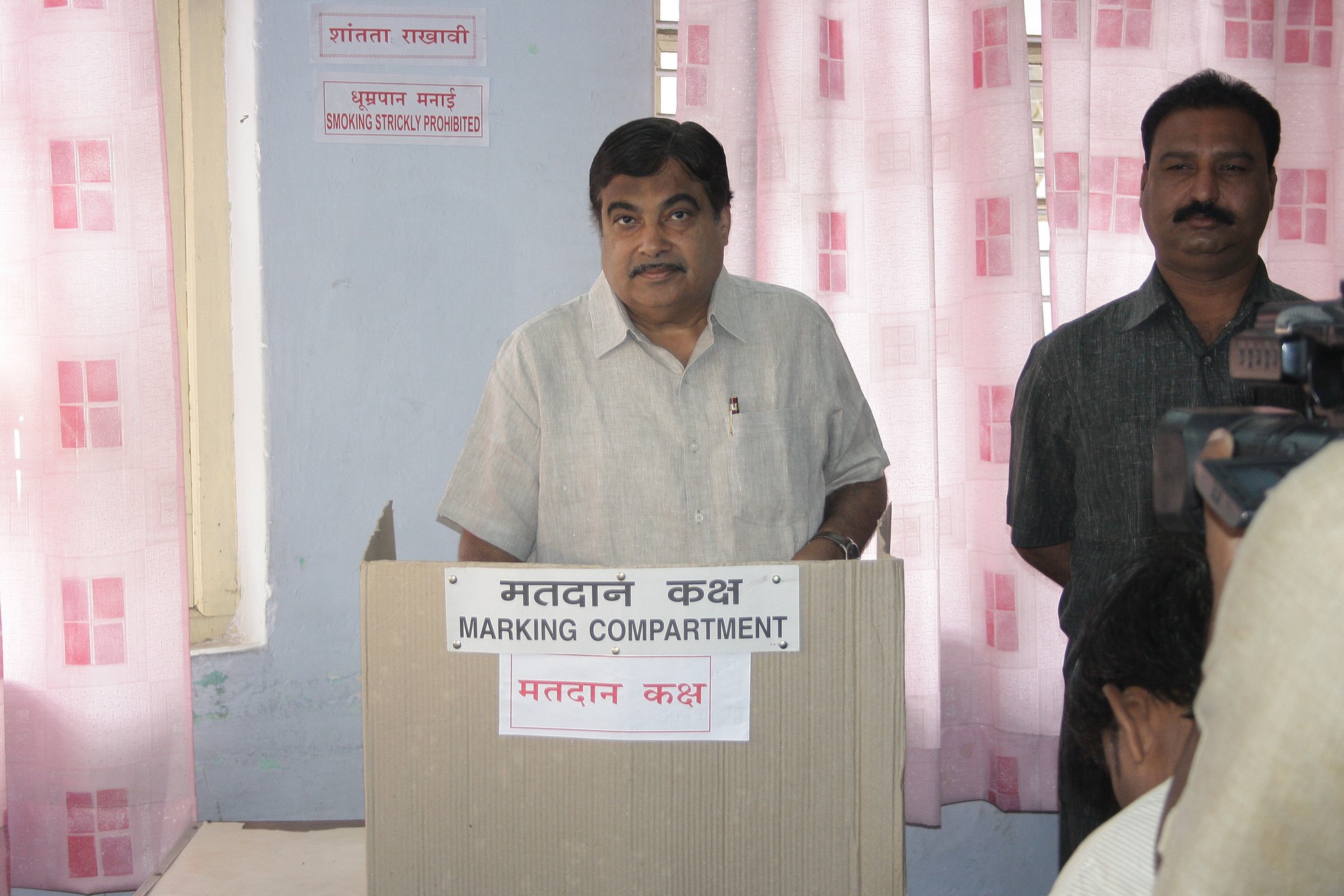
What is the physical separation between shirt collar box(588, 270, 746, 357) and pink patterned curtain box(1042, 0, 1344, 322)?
32.3 inches

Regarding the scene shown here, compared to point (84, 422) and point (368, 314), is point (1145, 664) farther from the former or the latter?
point (84, 422)

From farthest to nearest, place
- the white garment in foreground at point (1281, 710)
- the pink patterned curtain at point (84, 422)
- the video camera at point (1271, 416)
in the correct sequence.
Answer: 1. the pink patterned curtain at point (84, 422)
2. the video camera at point (1271, 416)
3. the white garment in foreground at point (1281, 710)

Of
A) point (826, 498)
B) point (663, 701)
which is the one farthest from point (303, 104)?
point (663, 701)

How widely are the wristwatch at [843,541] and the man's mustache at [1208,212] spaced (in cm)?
65

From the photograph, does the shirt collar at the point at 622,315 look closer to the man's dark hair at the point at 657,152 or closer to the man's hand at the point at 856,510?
the man's dark hair at the point at 657,152

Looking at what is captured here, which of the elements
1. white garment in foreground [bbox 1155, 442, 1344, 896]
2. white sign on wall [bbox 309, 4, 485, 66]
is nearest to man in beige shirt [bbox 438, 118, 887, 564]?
white sign on wall [bbox 309, 4, 485, 66]

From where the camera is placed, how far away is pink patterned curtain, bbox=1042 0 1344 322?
6.49 feet

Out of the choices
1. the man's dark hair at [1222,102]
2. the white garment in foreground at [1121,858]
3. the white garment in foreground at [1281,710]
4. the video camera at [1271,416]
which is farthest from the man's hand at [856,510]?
the white garment in foreground at [1281,710]

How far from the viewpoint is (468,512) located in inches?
56.9

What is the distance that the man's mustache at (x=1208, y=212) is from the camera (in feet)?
4.80

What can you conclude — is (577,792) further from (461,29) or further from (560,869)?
(461,29)

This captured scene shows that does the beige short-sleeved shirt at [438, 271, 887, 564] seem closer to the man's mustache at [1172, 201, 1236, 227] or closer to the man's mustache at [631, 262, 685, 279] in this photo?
the man's mustache at [631, 262, 685, 279]

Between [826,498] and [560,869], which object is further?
[826,498]

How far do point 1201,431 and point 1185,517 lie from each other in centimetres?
4
